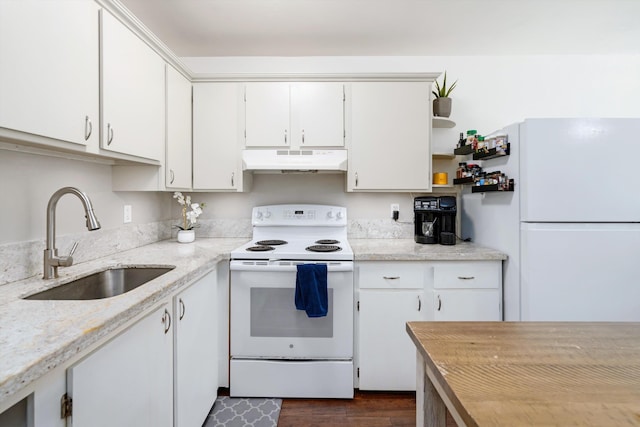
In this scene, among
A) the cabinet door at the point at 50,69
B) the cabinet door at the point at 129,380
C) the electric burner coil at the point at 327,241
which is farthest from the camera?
the electric burner coil at the point at 327,241

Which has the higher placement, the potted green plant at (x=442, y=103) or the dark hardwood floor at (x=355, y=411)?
the potted green plant at (x=442, y=103)

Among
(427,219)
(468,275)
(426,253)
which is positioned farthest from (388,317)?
(427,219)

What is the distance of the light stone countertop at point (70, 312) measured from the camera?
2.22ft

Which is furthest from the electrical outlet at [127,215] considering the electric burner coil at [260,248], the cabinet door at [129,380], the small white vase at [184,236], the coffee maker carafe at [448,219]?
the coffee maker carafe at [448,219]

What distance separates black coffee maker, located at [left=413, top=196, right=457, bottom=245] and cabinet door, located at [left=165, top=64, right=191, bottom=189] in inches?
70.2

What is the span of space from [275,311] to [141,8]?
2225 mm

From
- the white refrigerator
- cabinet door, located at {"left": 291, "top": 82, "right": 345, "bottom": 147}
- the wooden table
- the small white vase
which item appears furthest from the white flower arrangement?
the white refrigerator

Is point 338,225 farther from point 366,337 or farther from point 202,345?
point 202,345

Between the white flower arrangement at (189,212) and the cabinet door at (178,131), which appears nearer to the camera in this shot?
the cabinet door at (178,131)

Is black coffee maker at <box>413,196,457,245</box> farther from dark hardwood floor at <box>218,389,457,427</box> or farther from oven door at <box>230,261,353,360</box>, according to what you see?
dark hardwood floor at <box>218,389,457,427</box>

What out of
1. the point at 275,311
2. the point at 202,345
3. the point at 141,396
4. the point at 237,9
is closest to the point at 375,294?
the point at 275,311

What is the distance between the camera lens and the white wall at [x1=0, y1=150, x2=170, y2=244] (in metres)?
1.30

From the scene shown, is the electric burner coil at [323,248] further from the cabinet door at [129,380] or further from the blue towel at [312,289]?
the cabinet door at [129,380]

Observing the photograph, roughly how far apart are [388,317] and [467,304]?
1.74 feet
